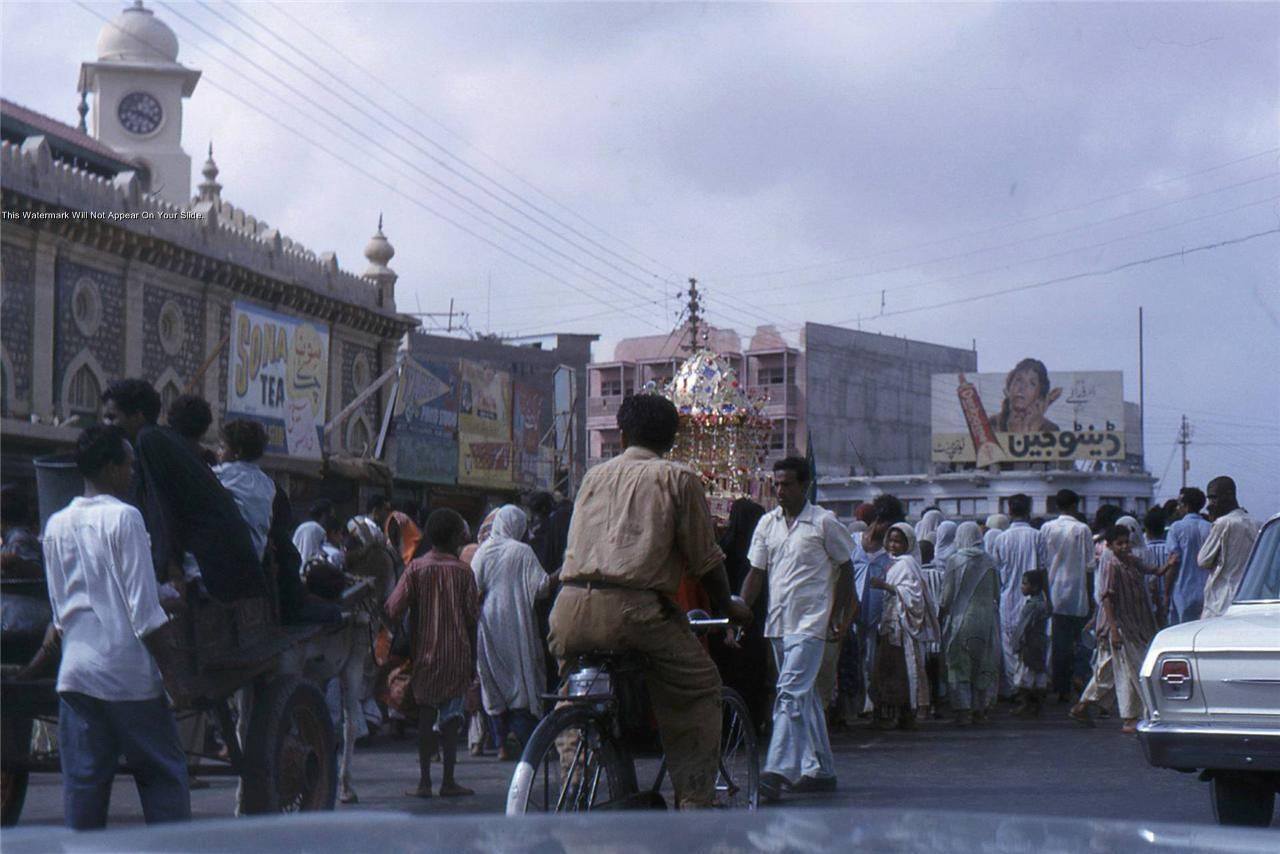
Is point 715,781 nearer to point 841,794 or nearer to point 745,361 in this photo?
point 841,794

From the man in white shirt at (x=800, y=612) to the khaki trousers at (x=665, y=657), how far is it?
2873 mm

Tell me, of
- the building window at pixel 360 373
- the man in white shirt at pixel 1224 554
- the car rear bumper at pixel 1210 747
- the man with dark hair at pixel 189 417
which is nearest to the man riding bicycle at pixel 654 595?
the man with dark hair at pixel 189 417

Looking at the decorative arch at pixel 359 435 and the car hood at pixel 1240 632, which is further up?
the decorative arch at pixel 359 435

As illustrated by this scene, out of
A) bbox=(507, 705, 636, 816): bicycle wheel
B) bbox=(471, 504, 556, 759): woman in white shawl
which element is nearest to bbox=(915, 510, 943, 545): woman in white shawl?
bbox=(471, 504, 556, 759): woman in white shawl

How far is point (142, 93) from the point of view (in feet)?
172

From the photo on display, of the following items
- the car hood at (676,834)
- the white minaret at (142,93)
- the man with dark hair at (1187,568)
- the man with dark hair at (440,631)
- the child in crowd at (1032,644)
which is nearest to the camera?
the car hood at (676,834)

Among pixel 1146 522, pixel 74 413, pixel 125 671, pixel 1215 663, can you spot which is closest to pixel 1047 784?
pixel 1215 663

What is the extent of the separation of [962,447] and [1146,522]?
48755 mm

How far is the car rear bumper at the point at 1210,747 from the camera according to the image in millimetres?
6582

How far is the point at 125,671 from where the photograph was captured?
17.3 feet

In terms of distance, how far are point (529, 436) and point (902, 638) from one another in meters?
32.3

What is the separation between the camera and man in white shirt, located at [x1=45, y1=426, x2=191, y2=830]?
526 cm

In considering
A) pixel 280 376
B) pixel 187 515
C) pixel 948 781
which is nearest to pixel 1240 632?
pixel 948 781

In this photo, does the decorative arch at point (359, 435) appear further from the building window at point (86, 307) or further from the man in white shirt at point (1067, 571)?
the man in white shirt at point (1067, 571)
